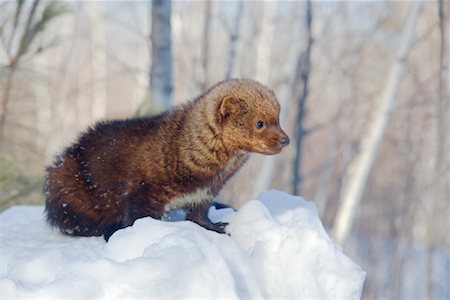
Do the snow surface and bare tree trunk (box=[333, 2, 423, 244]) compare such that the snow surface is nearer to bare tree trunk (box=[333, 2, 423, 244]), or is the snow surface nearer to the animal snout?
the animal snout

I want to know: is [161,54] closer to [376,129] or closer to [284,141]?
[284,141]

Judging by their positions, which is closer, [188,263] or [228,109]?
[188,263]

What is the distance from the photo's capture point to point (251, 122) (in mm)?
3059

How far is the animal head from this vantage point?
3.04 m

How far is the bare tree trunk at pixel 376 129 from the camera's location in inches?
380

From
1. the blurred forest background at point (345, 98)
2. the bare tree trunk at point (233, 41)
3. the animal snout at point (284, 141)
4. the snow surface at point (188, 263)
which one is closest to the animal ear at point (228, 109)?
the animal snout at point (284, 141)

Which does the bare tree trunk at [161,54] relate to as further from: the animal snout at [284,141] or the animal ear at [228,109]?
the animal snout at [284,141]

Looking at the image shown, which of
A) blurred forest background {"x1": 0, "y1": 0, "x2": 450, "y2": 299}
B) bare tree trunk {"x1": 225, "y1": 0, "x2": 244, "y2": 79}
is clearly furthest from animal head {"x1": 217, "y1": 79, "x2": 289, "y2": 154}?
bare tree trunk {"x1": 225, "y1": 0, "x2": 244, "y2": 79}

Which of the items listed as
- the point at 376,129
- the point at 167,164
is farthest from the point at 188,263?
the point at 376,129

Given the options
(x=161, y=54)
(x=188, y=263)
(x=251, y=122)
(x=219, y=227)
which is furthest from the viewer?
(x=161, y=54)

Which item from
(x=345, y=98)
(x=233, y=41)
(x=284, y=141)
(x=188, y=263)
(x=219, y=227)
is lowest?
(x=345, y=98)

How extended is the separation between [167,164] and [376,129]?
23.6ft

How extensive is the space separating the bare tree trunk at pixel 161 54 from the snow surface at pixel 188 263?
2968 mm

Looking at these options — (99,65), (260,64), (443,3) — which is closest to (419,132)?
(260,64)
